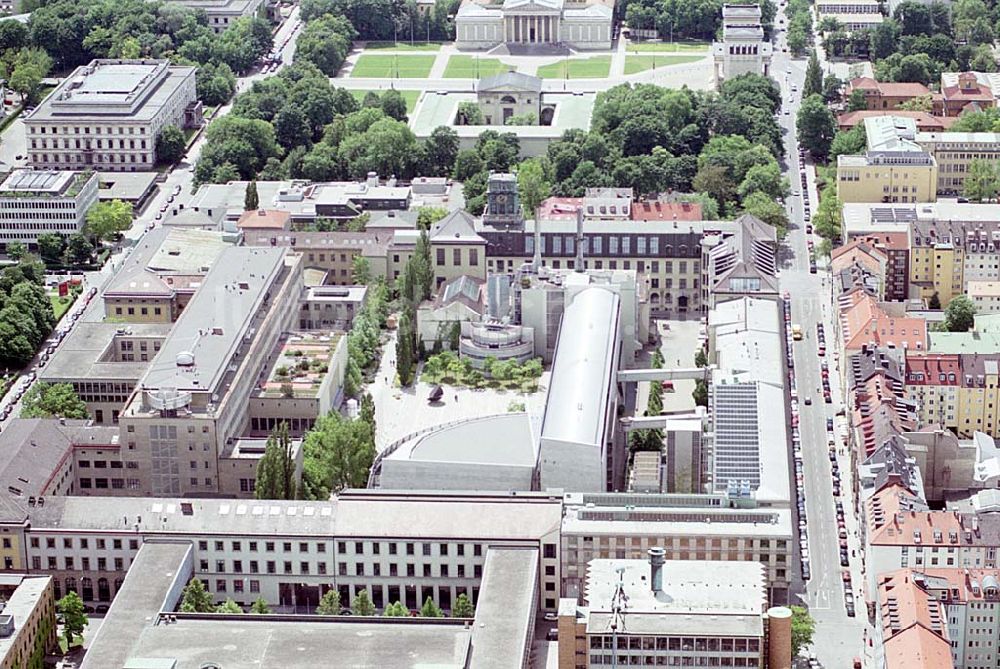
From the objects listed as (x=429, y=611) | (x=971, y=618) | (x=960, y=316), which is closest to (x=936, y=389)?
(x=960, y=316)

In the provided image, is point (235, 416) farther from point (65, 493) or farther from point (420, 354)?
point (420, 354)

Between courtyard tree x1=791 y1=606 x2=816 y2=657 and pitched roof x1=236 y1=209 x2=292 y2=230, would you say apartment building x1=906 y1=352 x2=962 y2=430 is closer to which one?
courtyard tree x1=791 y1=606 x2=816 y2=657

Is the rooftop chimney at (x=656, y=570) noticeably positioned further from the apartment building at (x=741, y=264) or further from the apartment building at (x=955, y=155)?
the apartment building at (x=955, y=155)

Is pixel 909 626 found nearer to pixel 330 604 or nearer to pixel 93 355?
pixel 330 604

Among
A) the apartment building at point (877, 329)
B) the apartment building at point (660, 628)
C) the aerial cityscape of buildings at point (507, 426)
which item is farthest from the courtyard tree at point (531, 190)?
the apartment building at point (660, 628)

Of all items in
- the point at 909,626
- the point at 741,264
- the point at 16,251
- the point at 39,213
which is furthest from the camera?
the point at 39,213

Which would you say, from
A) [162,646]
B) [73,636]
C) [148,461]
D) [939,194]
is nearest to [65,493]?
[148,461]
